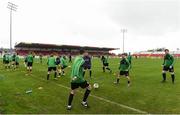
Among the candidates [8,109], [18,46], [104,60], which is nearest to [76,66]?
[8,109]

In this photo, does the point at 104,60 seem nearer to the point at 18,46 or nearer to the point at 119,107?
the point at 119,107

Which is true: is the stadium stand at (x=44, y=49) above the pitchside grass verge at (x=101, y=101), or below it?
above

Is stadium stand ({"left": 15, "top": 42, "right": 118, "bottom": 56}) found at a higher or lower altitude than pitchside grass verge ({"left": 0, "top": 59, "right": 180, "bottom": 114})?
higher

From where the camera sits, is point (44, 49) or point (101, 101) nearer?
point (101, 101)

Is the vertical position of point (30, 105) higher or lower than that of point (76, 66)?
lower

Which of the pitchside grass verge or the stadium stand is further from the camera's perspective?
the stadium stand

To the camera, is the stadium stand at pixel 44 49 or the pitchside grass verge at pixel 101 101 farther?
the stadium stand at pixel 44 49

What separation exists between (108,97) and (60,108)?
393 centimetres

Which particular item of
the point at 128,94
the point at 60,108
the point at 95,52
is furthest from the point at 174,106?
the point at 95,52

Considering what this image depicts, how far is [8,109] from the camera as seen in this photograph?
16031mm

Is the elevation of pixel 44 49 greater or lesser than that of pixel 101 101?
greater

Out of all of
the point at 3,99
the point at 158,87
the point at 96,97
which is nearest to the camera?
the point at 3,99

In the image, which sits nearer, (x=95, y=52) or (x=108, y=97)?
(x=108, y=97)

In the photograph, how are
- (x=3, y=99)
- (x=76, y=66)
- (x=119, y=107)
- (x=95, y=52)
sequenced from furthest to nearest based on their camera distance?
(x=95, y=52) < (x=3, y=99) < (x=119, y=107) < (x=76, y=66)
